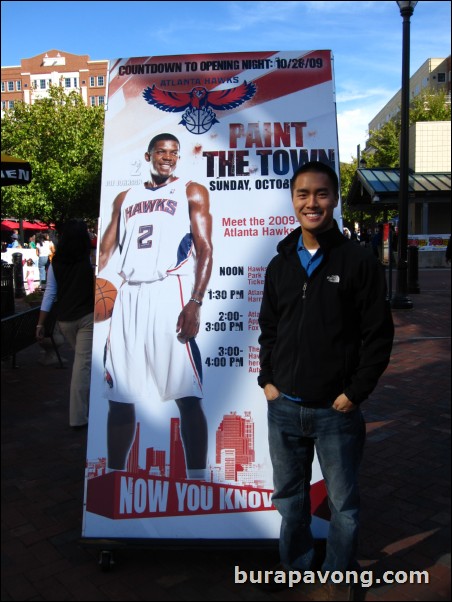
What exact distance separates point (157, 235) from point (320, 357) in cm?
108

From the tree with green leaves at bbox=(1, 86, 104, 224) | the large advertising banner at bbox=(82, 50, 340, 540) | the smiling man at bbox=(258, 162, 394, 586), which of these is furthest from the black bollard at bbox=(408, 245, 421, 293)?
the tree with green leaves at bbox=(1, 86, 104, 224)

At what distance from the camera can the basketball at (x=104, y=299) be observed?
2.86 metres

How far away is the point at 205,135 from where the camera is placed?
286cm

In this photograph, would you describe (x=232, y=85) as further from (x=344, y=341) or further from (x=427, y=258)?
(x=427, y=258)

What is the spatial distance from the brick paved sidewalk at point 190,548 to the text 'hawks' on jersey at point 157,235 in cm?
135

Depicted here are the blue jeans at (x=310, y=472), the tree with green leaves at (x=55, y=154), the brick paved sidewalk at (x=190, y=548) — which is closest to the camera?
the blue jeans at (x=310, y=472)

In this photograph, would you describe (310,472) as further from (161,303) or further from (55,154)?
(55,154)

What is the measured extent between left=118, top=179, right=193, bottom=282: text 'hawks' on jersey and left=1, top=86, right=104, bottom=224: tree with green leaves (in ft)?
99.3

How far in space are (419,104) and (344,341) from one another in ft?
144

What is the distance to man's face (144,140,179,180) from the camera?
2857 mm

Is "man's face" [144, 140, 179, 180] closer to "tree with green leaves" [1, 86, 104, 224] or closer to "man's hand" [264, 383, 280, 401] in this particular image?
"man's hand" [264, 383, 280, 401]

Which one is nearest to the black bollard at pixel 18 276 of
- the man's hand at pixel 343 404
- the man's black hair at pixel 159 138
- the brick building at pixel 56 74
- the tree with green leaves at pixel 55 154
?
the man's black hair at pixel 159 138

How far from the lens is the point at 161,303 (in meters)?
2.81

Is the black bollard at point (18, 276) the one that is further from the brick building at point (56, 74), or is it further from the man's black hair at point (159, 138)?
the brick building at point (56, 74)
